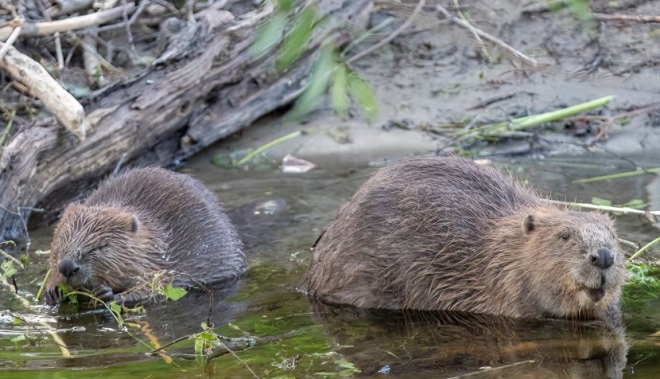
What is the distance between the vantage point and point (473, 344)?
152 inches

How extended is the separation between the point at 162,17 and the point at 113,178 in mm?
2212

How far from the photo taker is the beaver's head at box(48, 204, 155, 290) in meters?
4.92

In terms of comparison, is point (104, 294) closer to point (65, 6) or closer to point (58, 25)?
point (58, 25)

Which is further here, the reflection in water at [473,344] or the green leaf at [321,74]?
the reflection in water at [473,344]

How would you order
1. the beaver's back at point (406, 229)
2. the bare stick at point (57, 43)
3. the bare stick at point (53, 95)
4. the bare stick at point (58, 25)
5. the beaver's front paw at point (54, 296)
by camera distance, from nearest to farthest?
the beaver's back at point (406, 229) → the beaver's front paw at point (54, 296) → the bare stick at point (53, 95) → the bare stick at point (58, 25) → the bare stick at point (57, 43)

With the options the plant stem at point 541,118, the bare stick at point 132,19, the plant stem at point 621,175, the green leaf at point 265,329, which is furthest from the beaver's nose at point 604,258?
the bare stick at point 132,19

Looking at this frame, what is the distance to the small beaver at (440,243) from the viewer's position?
4.22m

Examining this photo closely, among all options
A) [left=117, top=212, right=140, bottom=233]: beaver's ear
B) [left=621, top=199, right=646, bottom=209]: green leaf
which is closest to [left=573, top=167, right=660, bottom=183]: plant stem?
[left=621, top=199, right=646, bottom=209]: green leaf

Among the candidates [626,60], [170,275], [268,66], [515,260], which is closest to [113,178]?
[170,275]

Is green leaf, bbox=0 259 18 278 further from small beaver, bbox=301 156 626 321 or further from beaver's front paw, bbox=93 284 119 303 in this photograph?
small beaver, bbox=301 156 626 321

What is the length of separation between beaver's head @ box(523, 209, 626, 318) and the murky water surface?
0.10 meters

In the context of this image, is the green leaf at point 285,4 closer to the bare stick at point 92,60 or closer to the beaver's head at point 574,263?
the beaver's head at point 574,263

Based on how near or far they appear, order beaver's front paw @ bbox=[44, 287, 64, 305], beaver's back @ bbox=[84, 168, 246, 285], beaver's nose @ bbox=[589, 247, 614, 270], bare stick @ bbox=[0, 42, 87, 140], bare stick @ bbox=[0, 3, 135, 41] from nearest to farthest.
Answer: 1. beaver's nose @ bbox=[589, 247, 614, 270]
2. beaver's front paw @ bbox=[44, 287, 64, 305]
3. beaver's back @ bbox=[84, 168, 246, 285]
4. bare stick @ bbox=[0, 42, 87, 140]
5. bare stick @ bbox=[0, 3, 135, 41]

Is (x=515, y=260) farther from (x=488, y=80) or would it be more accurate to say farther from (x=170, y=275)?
(x=488, y=80)
